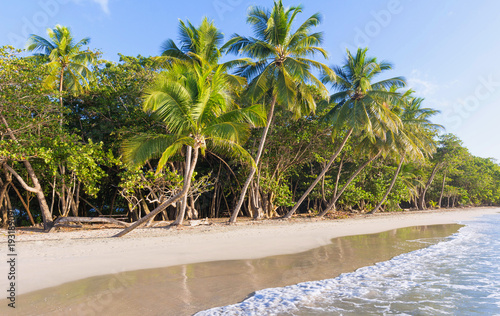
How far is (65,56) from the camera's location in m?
13.1

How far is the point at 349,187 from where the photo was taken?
2111cm

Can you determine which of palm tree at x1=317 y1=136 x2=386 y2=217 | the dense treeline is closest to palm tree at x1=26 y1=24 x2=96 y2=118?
the dense treeline

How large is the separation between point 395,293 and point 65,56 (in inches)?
588

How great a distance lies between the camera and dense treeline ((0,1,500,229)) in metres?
9.64

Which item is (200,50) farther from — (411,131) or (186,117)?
(411,131)

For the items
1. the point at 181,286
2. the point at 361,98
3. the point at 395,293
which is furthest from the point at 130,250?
the point at 361,98

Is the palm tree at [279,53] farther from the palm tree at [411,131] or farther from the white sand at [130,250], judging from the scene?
the palm tree at [411,131]

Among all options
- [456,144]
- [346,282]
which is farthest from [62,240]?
[456,144]

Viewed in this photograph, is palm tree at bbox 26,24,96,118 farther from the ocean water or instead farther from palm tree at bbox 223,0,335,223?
the ocean water

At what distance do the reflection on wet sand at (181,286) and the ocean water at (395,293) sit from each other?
34 cm

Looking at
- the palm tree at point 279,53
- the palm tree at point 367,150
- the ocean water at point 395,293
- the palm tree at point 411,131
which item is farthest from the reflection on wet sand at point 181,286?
the palm tree at point 411,131

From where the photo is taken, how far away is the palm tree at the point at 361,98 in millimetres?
15062

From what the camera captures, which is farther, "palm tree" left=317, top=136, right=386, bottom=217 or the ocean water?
"palm tree" left=317, top=136, right=386, bottom=217

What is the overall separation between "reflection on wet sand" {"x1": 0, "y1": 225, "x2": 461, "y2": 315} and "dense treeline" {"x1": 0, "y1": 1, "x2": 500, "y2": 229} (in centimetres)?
352
